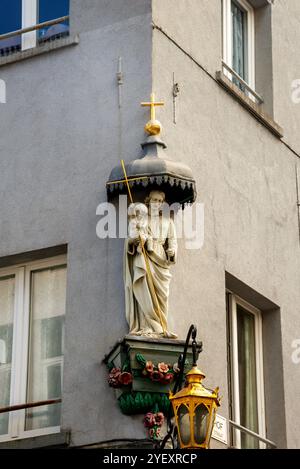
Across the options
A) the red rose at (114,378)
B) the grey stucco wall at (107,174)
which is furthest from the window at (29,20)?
the red rose at (114,378)

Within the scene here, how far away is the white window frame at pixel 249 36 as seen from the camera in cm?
2339

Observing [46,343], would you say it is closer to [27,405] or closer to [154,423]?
[27,405]

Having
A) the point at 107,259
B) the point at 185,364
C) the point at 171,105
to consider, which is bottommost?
the point at 185,364

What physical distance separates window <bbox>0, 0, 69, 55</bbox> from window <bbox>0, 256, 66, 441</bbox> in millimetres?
3224

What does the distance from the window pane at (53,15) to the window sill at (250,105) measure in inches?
84.5

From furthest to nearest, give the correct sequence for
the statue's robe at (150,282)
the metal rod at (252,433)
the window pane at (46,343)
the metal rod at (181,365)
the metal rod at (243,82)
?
1. the metal rod at (243,82)
2. the metal rod at (252,433)
3. the window pane at (46,343)
4. the statue's robe at (150,282)
5. the metal rod at (181,365)

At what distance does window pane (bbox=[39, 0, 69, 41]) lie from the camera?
866 inches

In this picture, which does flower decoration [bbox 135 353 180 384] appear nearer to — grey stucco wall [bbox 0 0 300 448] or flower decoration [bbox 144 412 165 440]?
flower decoration [bbox 144 412 165 440]

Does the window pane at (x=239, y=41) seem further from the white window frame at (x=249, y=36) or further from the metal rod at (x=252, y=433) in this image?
the metal rod at (x=252, y=433)

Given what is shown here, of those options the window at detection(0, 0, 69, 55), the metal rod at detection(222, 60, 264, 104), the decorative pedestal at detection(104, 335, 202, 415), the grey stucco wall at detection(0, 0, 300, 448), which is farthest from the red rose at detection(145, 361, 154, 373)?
the metal rod at detection(222, 60, 264, 104)
